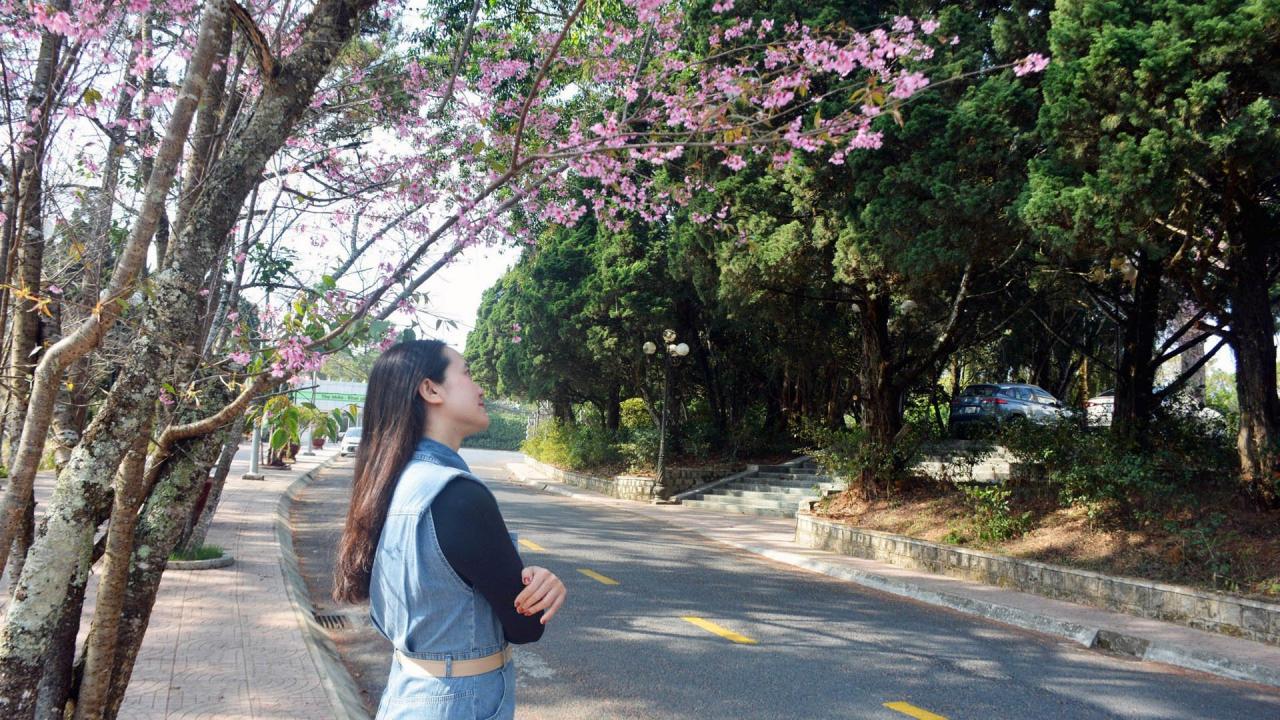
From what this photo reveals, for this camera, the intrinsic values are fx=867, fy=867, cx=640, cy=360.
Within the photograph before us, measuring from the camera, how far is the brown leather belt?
189 cm

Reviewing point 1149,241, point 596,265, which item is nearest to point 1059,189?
point 1149,241

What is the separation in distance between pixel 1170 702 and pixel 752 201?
9.84 m

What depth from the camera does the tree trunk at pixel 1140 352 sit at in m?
12.8

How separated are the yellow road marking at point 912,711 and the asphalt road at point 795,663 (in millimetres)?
13

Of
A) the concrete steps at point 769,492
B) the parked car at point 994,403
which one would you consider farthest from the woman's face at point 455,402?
the parked car at point 994,403

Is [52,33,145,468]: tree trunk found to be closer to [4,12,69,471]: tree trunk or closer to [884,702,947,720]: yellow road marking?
[4,12,69,471]: tree trunk

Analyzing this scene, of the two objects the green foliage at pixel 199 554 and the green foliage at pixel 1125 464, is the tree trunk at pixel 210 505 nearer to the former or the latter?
the green foliage at pixel 199 554

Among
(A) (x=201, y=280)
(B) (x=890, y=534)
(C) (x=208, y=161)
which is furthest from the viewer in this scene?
(B) (x=890, y=534)

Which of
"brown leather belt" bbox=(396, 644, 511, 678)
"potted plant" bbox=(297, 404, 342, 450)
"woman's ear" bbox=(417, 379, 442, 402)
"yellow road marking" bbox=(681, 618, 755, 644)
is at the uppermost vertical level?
"woman's ear" bbox=(417, 379, 442, 402)

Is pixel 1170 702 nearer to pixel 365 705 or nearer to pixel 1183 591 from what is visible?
pixel 1183 591

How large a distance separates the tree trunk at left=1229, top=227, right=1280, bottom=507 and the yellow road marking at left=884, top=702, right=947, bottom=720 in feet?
20.4

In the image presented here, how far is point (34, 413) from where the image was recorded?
128 inches

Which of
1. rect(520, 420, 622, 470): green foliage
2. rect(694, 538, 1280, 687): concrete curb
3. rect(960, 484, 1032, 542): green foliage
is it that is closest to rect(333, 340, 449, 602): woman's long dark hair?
rect(694, 538, 1280, 687): concrete curb

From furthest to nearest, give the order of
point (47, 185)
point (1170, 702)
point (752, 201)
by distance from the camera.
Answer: point (752, 201) < point (1170, 702) < point (47, 185)
